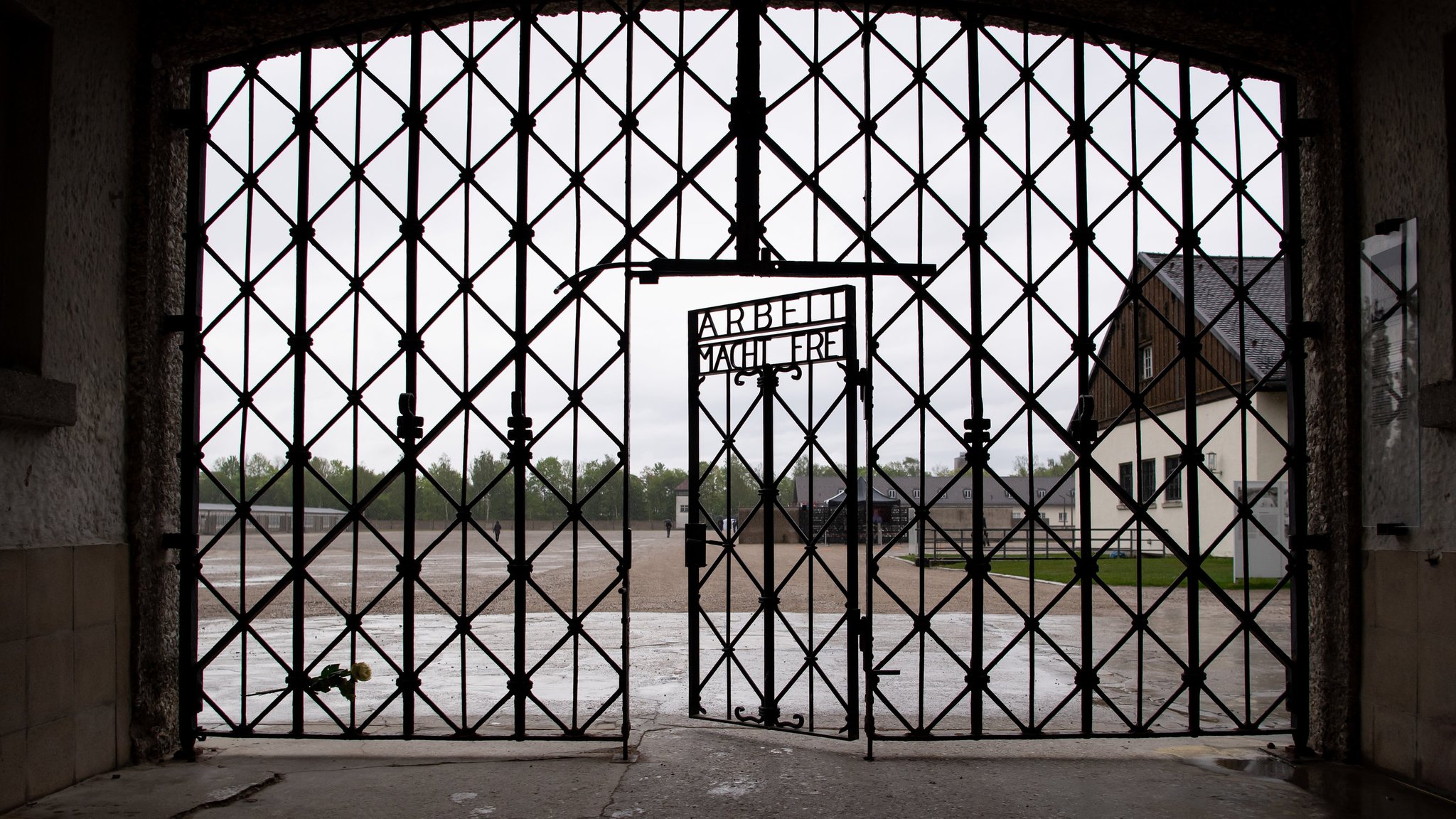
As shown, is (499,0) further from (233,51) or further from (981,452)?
(981,452)

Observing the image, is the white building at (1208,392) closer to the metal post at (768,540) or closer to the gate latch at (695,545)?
the metal post at (768,540)

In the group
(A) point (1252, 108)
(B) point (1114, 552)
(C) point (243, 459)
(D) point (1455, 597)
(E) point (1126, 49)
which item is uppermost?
(E) point (1126, 49)

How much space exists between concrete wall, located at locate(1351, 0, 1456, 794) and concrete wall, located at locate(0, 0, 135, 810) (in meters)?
6.11

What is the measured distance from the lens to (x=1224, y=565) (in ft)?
62.5

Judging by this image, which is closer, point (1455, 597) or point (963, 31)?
point (1455, 597)

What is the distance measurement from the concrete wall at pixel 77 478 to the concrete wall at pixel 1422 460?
6.11m

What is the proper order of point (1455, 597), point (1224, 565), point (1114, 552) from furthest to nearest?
1. point (1114, 552)
2. point (1224, 565)
3. point (1455, 597)

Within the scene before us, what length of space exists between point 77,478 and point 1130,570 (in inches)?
734

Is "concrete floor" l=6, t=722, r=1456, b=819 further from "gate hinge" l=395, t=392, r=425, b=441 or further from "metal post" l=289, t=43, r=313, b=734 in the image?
"gate hinge" l=395, t=392, r=425, b=441

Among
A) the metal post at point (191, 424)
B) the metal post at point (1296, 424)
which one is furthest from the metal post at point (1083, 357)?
the metal post at point (191, 424)

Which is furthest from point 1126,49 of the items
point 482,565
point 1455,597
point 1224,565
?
point 482,565

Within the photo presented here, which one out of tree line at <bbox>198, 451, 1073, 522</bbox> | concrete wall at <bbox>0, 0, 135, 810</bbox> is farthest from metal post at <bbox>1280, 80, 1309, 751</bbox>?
tree line at <bbox>198, 451, 1073, 522</bbox>

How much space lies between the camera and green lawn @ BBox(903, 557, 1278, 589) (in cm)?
1639

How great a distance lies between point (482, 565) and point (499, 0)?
60.2 ft
